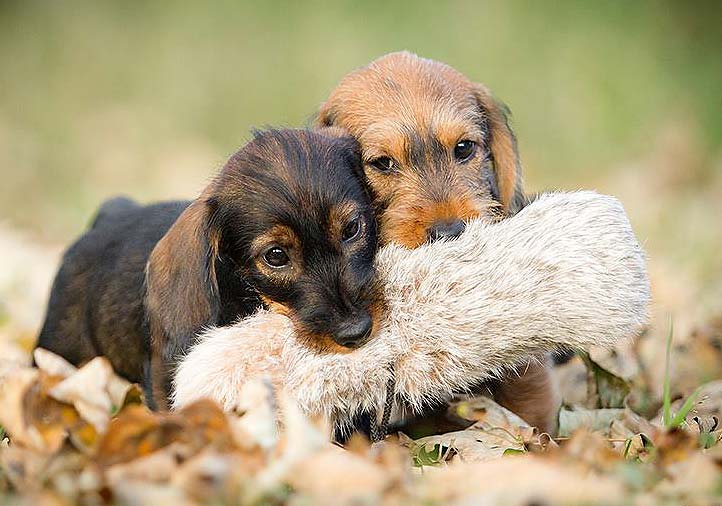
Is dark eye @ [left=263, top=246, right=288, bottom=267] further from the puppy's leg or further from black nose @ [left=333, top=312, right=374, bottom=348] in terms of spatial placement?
the puppy's leg

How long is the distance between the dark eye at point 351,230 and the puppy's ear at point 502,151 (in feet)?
2.71

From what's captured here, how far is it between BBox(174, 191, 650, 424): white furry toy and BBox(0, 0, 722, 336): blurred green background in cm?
Answer: 619

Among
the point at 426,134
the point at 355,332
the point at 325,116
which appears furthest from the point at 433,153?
the point at 355,332

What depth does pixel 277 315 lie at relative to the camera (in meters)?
3.11

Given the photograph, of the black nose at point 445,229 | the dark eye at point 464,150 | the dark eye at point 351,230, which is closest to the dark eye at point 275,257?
the dark eye at point 351,230

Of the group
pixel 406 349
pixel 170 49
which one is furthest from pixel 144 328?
pixel 170 49

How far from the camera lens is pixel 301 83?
38.2ft

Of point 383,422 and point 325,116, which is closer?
point 383,422

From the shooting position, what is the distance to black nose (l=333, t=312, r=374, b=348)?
2945mm

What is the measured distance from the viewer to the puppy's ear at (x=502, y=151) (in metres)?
4.10

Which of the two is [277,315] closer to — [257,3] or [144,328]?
Result: [144,328]

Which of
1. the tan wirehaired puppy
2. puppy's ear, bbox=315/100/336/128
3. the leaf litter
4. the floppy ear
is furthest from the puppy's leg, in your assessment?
puppy's ear, bbox=315/100/336/128

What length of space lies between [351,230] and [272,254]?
0.88 ft

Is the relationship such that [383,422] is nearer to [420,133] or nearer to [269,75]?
[420,133]
